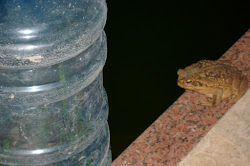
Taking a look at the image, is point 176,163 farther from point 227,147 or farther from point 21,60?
point 21,60

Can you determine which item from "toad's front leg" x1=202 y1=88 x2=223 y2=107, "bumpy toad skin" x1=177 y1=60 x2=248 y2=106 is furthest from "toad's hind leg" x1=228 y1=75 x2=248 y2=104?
"toad's front leg" x1=202 y1=88 x2=223 y2=107

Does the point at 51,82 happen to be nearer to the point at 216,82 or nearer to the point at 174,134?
the point at 174,134

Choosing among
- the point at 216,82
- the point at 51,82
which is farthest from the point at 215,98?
the point at 51,82

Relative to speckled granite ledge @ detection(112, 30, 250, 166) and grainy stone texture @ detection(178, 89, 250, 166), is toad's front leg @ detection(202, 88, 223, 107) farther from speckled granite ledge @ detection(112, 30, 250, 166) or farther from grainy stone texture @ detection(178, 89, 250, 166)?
grainy stone texture @ detection(178, 89, 250, 166)

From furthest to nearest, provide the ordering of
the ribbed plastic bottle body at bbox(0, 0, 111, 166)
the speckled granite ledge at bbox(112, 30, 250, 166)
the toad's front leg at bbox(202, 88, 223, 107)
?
the toad's front leg at bbox(202, 88, 223, 107) < the speckled granite ledge at bbox(112, 30, 250, 166) < the ribbed plastic bottle body at bbox(0, 0, 111, 166)

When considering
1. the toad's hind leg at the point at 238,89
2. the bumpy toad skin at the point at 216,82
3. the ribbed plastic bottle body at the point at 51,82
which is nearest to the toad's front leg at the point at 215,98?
the bumpy toad skin at the point at 216,82
